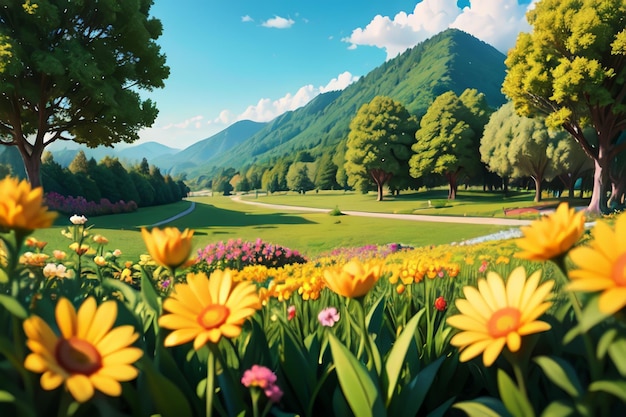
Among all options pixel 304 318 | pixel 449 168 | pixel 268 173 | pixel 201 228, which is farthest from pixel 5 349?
pixel 268 173

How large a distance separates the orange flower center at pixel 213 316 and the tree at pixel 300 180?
96.8ft

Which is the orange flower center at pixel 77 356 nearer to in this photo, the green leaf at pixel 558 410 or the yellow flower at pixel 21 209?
the yellow flower at pixel 21 209

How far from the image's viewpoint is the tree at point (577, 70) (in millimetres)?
10867

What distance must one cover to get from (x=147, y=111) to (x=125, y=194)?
4454 mm

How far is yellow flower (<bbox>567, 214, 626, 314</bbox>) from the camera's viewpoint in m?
0.45

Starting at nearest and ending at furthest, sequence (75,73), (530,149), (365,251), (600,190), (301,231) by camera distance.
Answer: (365,251)
(75,73)
(301,231)
(600,190)
(530,149)

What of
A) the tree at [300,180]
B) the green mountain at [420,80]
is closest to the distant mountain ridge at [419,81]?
the green mountain at [420,80]

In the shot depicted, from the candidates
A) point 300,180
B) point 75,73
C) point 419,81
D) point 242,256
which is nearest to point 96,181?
point 75,73

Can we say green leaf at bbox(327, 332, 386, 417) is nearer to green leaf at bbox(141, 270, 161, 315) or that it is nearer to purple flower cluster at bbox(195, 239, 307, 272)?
green leaf at bbox(141, 270, 161, 315)

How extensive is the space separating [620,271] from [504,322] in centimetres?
17

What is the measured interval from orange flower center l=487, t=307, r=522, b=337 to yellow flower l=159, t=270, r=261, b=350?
1.24 feet

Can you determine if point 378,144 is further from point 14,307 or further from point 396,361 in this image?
point 14,307

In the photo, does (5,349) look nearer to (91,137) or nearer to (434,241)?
(434,241)

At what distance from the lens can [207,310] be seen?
654 millimetres
